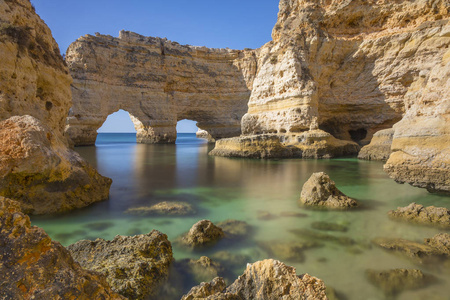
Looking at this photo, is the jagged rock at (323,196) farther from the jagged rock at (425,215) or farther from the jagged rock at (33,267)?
the jagged rock at (33,267)

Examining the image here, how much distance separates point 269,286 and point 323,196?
3214mm

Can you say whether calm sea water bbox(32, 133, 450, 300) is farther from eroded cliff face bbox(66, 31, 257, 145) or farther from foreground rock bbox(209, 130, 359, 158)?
eroded cliff face bbox(66, 31, 257, 145)

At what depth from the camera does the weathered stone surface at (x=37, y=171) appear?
3.54m

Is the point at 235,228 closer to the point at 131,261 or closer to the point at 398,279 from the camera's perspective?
the point at 131,261

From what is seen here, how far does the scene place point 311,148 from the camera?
1244 cm

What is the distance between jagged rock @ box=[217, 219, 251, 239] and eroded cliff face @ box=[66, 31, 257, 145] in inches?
793

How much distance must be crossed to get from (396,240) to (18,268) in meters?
3.53

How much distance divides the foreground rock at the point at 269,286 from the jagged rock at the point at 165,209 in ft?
8.35

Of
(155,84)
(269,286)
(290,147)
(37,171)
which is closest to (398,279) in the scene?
(269,286)

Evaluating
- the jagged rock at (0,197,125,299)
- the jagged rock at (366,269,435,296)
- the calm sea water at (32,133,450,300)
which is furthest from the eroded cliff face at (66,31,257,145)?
the jagged rock at (366,269,435,296)

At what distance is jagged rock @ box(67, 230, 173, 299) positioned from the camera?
6.52 feet

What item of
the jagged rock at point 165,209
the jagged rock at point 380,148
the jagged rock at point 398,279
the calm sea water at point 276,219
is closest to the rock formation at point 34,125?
the calm sea water at point 276,219

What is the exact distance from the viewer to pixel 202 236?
304 centimetres

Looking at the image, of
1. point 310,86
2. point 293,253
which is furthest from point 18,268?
point 310,86
